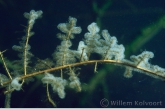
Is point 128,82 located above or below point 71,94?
above

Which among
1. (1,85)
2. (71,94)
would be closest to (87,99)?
(71,94)

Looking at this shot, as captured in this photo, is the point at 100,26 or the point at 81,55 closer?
the point at 81,55

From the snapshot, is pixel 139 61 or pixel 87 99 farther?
pixel 87 99

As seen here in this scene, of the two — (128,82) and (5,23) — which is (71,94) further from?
(5,23)

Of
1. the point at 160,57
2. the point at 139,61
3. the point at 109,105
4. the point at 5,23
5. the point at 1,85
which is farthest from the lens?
A: the point at 109,105

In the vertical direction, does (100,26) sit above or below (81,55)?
above

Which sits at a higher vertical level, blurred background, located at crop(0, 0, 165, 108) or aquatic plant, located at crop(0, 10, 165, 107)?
blurred background, located at crop(0, 0, 165, 108)

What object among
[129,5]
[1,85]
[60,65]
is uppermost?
[129,5]

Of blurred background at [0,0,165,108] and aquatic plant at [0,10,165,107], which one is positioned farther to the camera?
blurred background at [0,0,165,108]
